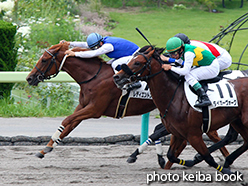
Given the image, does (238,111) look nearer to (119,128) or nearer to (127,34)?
(119,128)

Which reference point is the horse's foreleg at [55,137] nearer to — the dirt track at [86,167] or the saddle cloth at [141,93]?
the dirt track at [86,167]

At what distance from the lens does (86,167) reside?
567cm

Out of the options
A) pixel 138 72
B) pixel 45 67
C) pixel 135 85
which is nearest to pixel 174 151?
pixel 135 85

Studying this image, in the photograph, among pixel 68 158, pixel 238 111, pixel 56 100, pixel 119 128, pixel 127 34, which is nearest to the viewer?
pixel 238 111

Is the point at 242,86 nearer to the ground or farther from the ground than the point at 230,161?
farther from the ground

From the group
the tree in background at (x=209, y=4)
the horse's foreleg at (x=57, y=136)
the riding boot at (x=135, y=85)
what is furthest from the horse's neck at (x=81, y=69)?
the tree in background at (x=209, y=4)

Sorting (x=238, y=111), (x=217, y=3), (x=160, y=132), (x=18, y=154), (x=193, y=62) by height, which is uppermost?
(x=193, y=62)

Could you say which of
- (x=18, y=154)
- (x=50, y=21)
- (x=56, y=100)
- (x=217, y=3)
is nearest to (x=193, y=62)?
(x=18, y=154)

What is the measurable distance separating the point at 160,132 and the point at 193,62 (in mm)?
1217

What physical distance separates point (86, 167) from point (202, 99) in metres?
1.95

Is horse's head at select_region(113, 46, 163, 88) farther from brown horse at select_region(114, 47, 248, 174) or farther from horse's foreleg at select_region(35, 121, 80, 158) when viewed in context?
horse's foreleg at select_region(35, 121, 80, 158)

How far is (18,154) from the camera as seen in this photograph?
622 cm

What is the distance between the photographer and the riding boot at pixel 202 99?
4777mm

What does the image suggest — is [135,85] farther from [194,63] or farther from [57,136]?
[57,136]
